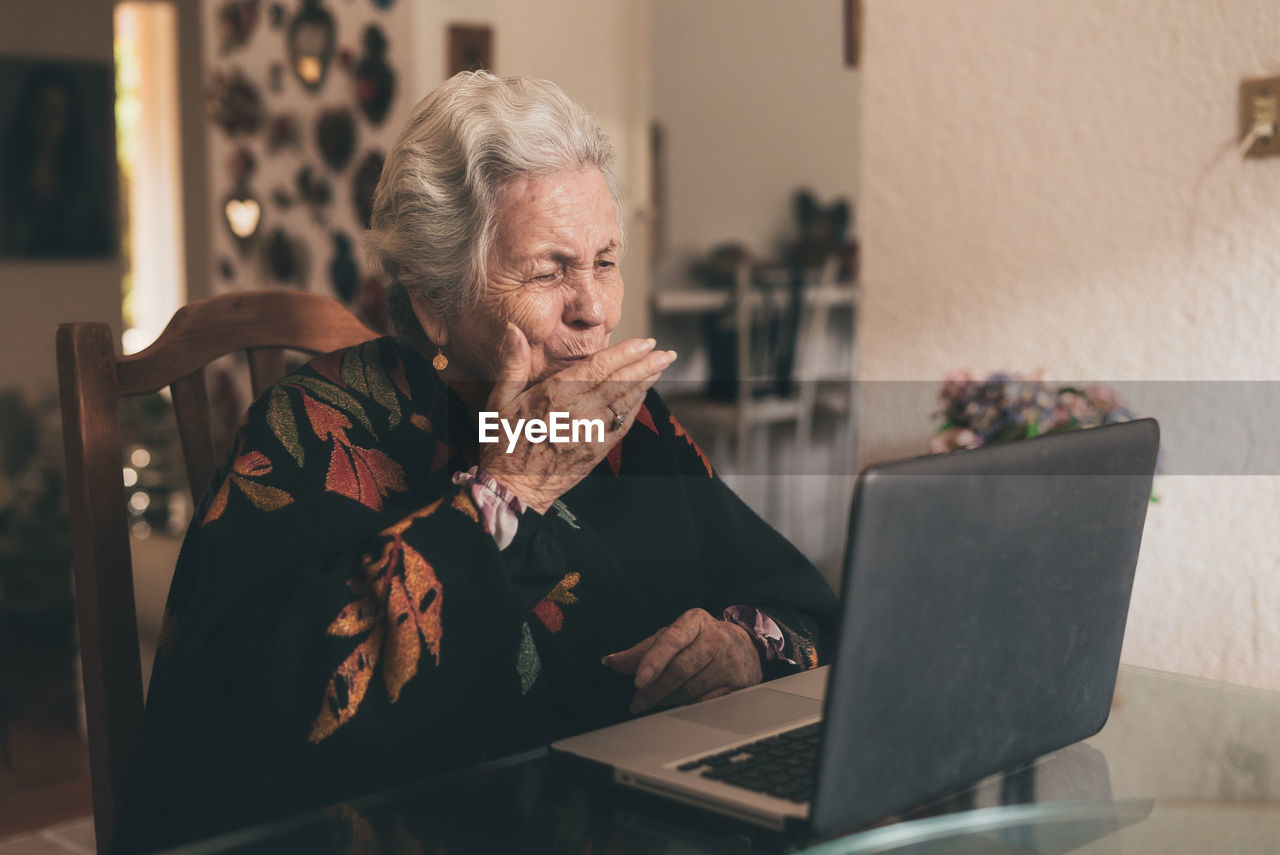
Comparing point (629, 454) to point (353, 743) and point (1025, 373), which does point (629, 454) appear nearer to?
point (353, 743)

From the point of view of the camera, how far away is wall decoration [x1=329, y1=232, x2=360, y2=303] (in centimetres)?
393

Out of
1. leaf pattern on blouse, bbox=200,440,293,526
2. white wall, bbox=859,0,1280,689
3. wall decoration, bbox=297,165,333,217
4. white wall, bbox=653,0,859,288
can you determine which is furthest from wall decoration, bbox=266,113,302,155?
leaf pattern on blouse, bbox=200,440,293,526

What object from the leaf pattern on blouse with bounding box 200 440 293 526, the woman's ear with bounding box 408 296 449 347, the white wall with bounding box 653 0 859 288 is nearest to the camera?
the leaf pattern on blouse with bounding box 200 440 293 526

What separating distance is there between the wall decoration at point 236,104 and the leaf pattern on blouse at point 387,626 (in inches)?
147

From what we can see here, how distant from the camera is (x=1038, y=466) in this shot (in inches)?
25.7

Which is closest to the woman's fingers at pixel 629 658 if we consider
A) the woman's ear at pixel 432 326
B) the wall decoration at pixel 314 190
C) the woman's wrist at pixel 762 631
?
the woman's wrist at pixel 762 631

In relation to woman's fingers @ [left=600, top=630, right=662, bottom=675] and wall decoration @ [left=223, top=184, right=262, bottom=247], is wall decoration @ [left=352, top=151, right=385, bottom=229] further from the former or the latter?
woman's fingers @ [left=600, top=630, right=662, bottom=675]

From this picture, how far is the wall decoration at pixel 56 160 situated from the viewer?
16.2ft

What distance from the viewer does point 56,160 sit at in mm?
5070

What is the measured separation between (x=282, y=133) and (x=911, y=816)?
388 centimetres

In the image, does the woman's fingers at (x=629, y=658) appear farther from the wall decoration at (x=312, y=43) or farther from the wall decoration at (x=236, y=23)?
the wall decoration at (x=236, y=23)

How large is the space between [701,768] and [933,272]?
72.1 inches

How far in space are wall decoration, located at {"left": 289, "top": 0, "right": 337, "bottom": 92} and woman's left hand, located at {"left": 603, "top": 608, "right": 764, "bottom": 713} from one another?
11.0 feet

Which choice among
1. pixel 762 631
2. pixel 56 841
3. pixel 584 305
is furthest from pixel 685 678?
pixel 56 841
